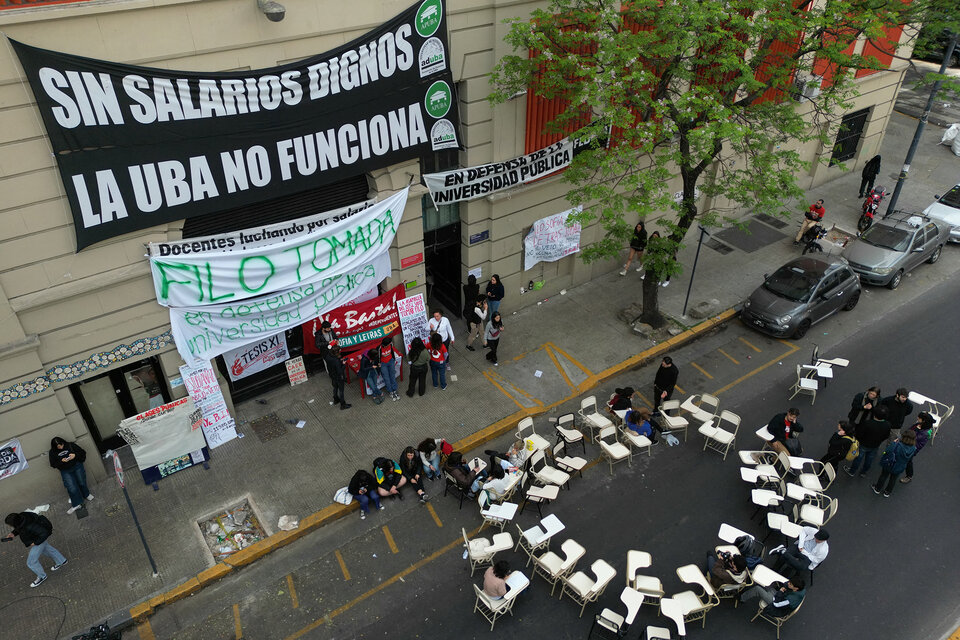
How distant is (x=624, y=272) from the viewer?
19875mm

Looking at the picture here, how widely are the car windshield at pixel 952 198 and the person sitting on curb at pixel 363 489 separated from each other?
20734 millimetres

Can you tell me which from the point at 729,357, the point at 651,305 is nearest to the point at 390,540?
the point at 651,305

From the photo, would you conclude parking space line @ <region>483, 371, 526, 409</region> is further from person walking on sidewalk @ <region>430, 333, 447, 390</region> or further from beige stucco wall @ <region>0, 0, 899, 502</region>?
beige stucco wall @ <region>0, 0, 899, 502</region>

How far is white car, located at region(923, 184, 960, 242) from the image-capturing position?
21.5 metres

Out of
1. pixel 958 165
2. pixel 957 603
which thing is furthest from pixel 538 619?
pixel 958 165

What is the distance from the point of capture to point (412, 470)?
1320 centimetres

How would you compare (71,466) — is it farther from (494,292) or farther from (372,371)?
(494,292)

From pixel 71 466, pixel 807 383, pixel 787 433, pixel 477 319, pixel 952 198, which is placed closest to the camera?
pixel 71 466

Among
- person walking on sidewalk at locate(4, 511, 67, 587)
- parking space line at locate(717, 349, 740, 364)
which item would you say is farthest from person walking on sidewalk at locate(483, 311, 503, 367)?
person walking on sidewalk at locate(4, 511, 67, 587)

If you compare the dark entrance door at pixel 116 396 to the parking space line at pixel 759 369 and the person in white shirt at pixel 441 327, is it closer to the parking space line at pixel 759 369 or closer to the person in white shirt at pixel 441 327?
the person in white shirt at pixel 441 327

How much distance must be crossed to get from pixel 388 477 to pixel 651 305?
27.1 ft

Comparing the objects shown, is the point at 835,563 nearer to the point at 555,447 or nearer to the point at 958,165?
the point at 555,447

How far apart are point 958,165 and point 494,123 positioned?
2154 cm

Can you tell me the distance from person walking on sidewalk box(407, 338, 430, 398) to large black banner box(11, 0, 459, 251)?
3939mm
